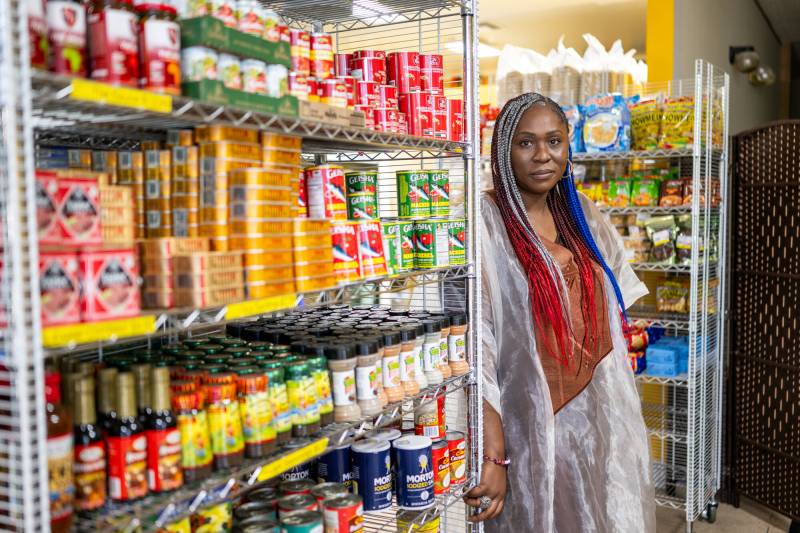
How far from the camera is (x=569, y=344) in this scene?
273 centimetres

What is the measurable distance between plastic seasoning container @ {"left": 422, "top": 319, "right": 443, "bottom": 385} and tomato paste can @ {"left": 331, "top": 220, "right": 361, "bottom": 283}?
439 mm

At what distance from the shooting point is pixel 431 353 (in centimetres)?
223

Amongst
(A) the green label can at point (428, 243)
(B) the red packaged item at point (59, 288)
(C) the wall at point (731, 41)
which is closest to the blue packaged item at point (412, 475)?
(A) the green label can at point (428, 243)

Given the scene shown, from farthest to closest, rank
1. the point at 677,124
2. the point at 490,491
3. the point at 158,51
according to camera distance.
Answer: the point at 677,124 < the point at 490,491 < the point at 158,51

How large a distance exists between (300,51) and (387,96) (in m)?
0.41

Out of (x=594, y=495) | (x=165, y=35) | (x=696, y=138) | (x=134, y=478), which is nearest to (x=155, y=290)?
(x=134, y=478)

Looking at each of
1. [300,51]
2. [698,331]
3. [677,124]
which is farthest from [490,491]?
[677,124]

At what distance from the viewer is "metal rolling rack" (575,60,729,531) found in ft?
13.3

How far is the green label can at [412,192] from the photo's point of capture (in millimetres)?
2303

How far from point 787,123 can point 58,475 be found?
4.13 m

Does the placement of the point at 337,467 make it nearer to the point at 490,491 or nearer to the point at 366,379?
the point at 366,379

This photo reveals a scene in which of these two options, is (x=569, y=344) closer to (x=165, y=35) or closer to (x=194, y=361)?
(x=194, y=361)

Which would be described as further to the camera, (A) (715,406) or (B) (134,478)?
(A) (715,406)

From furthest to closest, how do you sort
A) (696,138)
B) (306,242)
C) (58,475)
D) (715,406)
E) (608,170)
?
1. (608,170)
2. (715,406)
3. (696,138)
4. (306,242)
5. (58,475)
